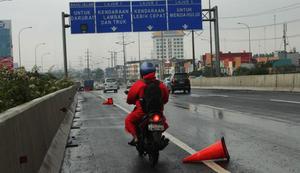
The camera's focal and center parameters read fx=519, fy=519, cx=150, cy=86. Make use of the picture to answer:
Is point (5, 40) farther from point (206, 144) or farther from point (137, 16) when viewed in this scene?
point (206, 144)

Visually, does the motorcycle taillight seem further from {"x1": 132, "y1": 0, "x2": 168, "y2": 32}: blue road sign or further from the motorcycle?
{"x1": 132, "y1": 0, "x2": 168, "y2": 32}: blue road sign

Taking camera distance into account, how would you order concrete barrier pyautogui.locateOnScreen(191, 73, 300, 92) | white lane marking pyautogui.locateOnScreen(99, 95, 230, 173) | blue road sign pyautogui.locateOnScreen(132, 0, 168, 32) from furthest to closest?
blue road sign pyautogui.locateOnScreen(132, 0, 168, 32), concrete barrier pyautogui.locateOnScreen(191, 73, 300, 92), white lane marking pyautogui.locateOnScreen(99, 95, 230, 173)

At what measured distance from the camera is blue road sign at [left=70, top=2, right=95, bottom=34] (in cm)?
4236

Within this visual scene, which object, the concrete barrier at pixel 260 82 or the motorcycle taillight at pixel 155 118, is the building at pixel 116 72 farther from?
the motorcycle taillight at pixel 155 118

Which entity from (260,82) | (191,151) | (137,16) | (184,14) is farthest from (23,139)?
(184,14)

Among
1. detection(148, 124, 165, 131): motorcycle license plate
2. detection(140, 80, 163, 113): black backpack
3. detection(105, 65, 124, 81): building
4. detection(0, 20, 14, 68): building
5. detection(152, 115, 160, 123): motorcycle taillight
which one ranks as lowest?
detection(105, 65, 124, 81): building

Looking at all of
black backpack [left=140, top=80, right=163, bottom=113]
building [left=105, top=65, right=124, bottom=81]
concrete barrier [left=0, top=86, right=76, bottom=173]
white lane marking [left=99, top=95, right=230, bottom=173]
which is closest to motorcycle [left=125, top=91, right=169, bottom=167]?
black backpack [left=140, top=80, right=163, bottom=113]

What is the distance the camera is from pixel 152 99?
28.4 ft

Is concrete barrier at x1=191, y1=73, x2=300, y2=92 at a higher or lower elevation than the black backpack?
lower

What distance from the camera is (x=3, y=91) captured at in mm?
9484

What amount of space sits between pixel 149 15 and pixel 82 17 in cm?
552

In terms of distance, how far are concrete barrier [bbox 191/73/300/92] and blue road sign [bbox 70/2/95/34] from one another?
12411 millimetres

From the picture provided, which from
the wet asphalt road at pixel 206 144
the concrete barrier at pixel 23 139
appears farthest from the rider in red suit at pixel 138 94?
the concrete barrier at pixel 23 139

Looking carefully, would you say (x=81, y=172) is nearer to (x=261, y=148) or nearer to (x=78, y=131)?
(x=261, y=148)
